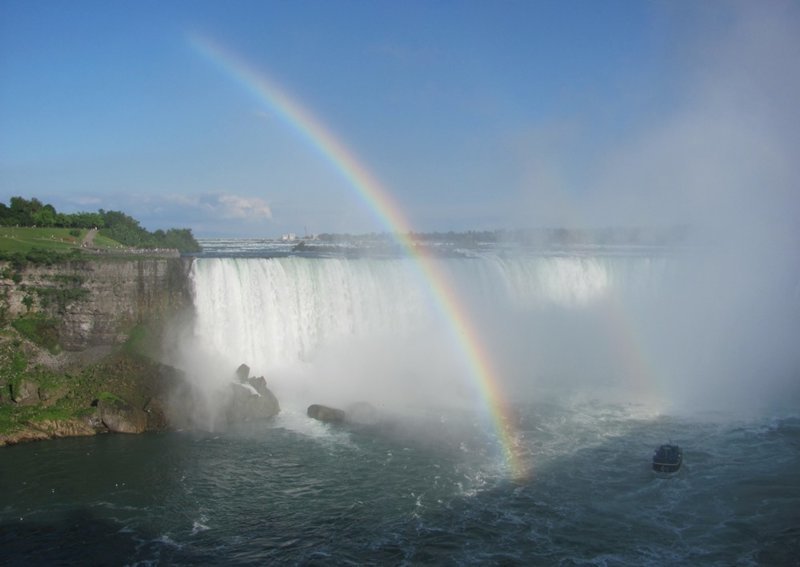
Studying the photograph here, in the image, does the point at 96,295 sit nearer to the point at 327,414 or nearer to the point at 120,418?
the point at 120,418

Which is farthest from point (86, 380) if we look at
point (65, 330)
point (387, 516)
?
point (387, 516)

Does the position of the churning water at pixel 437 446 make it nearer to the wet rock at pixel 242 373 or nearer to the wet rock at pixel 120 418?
the wet rock at pixel 120 418

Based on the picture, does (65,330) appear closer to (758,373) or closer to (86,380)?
(86,380)

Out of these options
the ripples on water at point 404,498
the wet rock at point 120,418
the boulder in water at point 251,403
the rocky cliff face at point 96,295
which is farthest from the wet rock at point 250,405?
the rocky cliff face at point 96,295

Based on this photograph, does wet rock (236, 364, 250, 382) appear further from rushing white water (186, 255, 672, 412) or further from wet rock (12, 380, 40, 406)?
wet rock (12, 380, 40, 406)

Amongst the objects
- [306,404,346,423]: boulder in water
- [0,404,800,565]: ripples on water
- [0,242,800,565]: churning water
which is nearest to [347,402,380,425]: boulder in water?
[0,242,800,565]: churning water

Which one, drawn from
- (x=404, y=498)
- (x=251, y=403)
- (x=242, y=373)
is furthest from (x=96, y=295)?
(x=404, y=498)
